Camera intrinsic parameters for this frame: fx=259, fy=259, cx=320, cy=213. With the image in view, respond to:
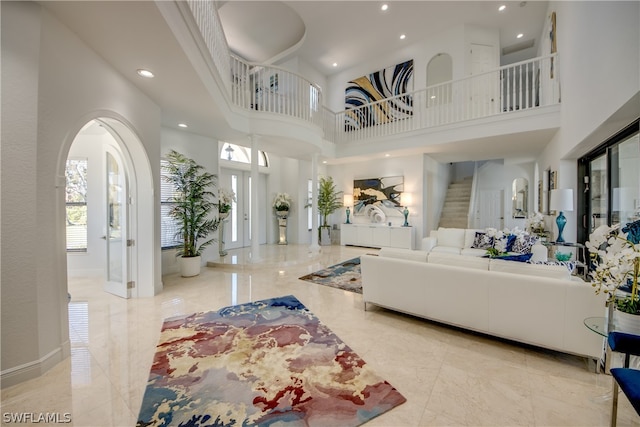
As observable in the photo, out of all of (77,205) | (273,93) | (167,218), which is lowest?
(167,218)

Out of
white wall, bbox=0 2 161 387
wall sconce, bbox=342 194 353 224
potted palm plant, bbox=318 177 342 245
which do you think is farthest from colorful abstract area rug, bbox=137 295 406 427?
wall sconce, bbox=342 194 353 224

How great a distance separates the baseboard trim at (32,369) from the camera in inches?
74.8

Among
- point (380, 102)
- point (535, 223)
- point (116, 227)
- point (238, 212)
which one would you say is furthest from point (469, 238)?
point (116, 227)

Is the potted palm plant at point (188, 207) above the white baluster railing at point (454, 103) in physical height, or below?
below

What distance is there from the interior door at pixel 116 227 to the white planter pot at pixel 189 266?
1029mm

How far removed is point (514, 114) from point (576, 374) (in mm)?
4839

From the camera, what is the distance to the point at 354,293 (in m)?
3.95

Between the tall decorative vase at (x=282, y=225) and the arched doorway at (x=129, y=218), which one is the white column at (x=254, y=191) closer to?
the arched doorway at (x=129, y=218)

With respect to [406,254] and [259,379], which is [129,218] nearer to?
[259,379]

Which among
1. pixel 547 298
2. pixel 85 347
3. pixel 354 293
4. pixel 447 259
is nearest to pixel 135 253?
pixel 85 347

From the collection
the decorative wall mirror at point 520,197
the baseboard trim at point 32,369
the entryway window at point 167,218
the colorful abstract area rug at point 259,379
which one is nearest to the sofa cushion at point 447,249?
the colorful abstract area rug at point 259,379

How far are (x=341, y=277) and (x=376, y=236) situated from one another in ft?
10.7

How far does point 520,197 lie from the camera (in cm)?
841

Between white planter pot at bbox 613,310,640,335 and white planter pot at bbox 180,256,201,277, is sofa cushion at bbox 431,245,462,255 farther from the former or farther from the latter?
white planter pot at bbox 180,256,201,277
